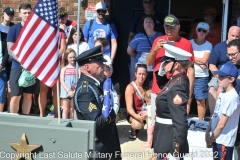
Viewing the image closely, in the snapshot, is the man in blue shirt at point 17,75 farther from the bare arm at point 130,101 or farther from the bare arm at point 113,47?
→ the bare arm at point 130,101

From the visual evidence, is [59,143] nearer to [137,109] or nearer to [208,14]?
[137,109]

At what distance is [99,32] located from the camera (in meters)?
7.34

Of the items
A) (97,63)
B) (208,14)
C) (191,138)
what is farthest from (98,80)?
(208,14)

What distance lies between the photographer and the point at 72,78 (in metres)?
6.83

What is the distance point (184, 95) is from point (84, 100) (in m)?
0.91

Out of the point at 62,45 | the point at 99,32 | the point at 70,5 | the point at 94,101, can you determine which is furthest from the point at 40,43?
the point at 70,5

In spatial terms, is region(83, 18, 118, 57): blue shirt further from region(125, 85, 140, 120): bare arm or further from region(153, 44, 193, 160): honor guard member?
region(153, 44, 193, 160): honor guard member

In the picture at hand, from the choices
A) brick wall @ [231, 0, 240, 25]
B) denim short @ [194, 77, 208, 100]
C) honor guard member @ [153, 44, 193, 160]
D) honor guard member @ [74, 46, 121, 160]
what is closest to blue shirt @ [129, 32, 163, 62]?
denim short @ [194, 77, 208, 100]

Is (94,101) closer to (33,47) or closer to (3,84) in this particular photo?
(33,47)

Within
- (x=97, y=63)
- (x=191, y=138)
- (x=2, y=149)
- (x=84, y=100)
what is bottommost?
(x=191, y=138)

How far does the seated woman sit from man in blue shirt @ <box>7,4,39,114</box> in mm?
1497

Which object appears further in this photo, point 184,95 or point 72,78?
point 72,78

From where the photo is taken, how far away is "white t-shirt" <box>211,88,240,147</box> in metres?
4.37

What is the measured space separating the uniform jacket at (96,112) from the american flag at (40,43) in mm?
301
